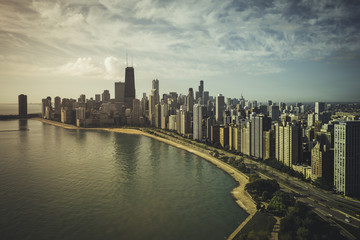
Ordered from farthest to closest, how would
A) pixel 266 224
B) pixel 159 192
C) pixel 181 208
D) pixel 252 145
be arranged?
1. pixel 252 145
2. pixel 159 192
3. pixel 181 208
4. pixel 266 224

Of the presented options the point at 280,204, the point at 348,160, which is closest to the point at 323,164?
the point at 348,160

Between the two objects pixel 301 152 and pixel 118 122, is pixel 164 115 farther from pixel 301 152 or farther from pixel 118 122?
pixel 301 152

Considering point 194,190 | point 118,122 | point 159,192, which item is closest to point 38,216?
point 159,192

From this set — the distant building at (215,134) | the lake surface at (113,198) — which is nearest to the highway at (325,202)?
the lake surface at (113,198)

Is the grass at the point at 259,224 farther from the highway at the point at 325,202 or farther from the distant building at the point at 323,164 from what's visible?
the distant building at the point at 323,164

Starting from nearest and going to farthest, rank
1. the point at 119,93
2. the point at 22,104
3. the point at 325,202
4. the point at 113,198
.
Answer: the point at 325,202
the point at 113,198
the point at 22,104
the point at 119,93

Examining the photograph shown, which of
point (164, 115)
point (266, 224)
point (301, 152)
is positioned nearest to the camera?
point (266, 224)

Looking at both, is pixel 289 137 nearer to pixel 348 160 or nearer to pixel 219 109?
pixel 348 160
